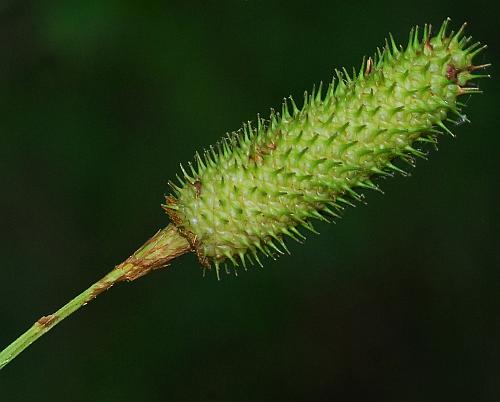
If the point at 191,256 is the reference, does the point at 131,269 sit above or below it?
below

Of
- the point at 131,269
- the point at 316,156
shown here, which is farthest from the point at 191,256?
the point at 316,156

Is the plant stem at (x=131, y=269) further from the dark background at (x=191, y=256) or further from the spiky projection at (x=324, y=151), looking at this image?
the dark background at (x=191, y=256)

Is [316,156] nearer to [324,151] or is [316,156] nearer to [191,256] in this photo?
[324,151]

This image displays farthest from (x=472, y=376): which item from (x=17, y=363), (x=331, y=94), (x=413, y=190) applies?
(x=331, y=94)

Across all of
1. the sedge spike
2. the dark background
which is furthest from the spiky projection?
the dark background

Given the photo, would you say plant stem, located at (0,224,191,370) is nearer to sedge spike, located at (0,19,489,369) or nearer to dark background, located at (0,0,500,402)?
sedge spike, located at (0,19,489,369)

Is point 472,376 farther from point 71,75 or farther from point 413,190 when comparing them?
point 71,75

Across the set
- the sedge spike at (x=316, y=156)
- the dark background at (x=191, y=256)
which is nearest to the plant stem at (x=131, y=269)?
the sedge spike at (x=316, y=156)
